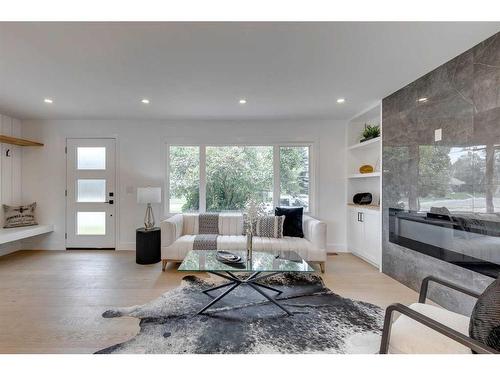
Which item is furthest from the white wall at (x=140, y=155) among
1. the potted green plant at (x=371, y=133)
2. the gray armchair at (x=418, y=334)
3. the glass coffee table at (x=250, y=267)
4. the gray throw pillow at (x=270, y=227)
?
the gray armchair at (x=418, y=334)

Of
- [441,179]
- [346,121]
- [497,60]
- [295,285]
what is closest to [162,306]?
[295,285]

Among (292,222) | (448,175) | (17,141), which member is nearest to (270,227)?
(292,222)

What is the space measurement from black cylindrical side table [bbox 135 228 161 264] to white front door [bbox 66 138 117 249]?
111 centimetres

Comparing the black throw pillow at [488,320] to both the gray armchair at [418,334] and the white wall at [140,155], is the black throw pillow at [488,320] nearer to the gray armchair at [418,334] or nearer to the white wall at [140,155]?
the gray armchair at [418,334]

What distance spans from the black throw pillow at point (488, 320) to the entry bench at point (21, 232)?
5011mm

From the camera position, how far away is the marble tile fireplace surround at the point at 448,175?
1.93 meters

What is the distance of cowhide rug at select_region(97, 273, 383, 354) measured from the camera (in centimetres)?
173

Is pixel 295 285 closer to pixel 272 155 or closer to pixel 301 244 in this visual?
pixel 301 244

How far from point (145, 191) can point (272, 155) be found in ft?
7.36

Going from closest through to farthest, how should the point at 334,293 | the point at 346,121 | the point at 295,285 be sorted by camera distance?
the point at 334,293
the point at 295,285
the point at 346,121

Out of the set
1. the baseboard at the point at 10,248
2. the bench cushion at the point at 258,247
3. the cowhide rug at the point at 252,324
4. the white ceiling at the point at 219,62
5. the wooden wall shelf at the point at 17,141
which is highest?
the white ceiling at the point at 219,62

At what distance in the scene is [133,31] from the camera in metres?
1.82

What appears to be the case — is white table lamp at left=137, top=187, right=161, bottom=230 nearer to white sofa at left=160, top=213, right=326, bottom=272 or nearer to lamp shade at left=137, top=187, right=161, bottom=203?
lamp shade at left=137, top=187, right=161, bottom=203

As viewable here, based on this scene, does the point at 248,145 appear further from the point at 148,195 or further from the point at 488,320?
the point at 488,320
